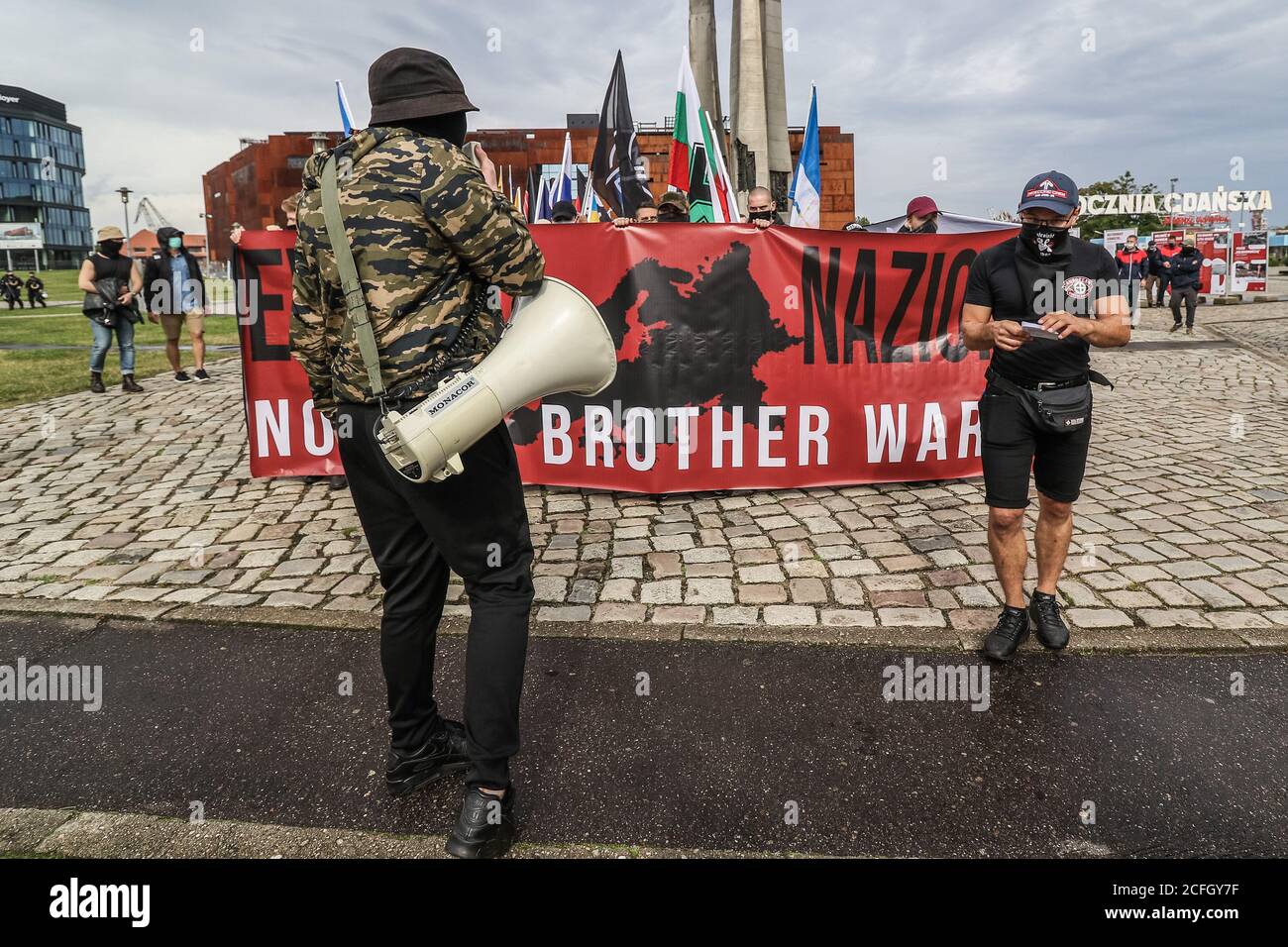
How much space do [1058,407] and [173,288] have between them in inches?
428

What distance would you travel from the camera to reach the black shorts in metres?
3.66

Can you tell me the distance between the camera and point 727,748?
299 centimetres

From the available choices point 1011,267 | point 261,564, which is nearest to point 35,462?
point 261,564

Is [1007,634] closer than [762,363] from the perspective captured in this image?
Yes

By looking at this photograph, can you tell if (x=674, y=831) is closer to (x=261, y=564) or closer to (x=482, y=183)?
(x=482, y=183)

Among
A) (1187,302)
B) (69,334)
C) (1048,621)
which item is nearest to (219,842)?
(1048,621)

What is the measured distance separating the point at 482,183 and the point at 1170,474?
6.06 m

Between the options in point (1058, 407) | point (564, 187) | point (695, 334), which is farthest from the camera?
point (564, 187)

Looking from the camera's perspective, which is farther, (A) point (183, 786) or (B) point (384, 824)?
(A) point (183, 786)

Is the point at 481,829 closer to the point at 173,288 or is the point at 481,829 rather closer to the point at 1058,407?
the point at 1058,407

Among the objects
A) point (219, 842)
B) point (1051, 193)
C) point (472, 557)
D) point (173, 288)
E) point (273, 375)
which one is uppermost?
point (173, 288)

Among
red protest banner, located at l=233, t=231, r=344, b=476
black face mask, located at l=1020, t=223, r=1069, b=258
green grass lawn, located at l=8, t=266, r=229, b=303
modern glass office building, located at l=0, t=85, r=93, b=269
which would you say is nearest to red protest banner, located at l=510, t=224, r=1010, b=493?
red protest banner, located at l=233, t=231, r=344, b=476
